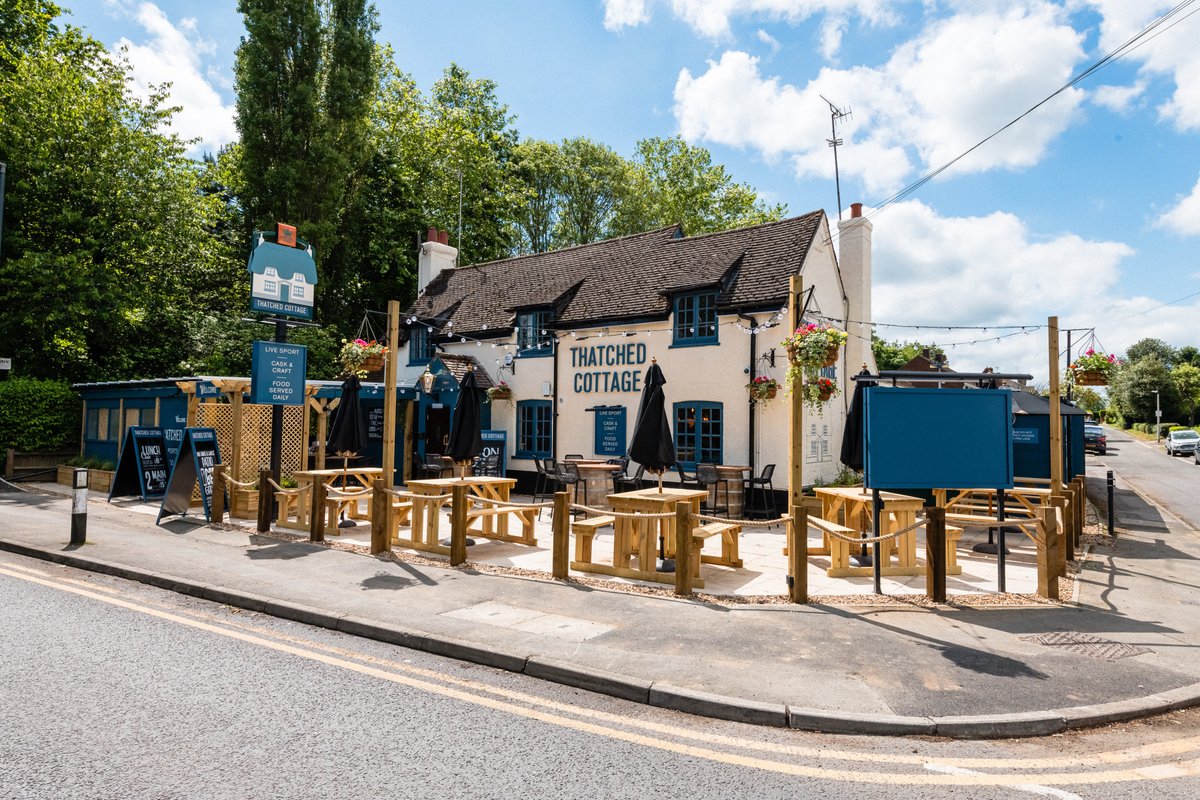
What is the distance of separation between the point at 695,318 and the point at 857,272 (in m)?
5.31

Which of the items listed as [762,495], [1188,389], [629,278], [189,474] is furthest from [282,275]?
[1188,389]

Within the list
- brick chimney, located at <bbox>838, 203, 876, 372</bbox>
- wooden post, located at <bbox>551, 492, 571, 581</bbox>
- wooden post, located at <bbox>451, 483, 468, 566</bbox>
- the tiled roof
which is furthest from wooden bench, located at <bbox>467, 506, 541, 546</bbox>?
brick chimney, located at <bbox>838, 203, 876, 372</bbox>

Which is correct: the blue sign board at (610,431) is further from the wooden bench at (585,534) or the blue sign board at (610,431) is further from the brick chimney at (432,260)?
the brick chimney at (432,260)

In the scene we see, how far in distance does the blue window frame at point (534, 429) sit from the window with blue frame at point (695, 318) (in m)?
4.57

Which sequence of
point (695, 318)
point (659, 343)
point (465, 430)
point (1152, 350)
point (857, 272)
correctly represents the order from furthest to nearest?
1. point (1152, 350)
2. point (857, 272)
3. point (659, 343)
4. point (695, 318)
5. point (465, 430)

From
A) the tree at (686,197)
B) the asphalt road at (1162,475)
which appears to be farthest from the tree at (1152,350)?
the tree at (686,197)

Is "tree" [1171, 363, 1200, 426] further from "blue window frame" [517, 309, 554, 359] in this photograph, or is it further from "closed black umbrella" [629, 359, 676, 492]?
"closed black umbrella" [629, 359, 676, 492]

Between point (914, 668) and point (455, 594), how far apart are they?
471 centimetres

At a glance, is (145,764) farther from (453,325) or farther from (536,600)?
(453,325)

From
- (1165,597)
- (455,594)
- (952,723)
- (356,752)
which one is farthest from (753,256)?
(356,752)

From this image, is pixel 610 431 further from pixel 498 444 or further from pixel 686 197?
pixel 686 197

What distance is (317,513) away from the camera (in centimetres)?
1102

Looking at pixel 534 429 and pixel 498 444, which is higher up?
pixel 534 429

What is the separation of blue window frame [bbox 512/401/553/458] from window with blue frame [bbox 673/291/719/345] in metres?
4.57
